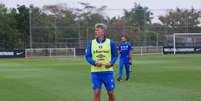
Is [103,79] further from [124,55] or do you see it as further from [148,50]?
[148,50]

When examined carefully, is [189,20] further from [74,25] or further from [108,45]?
[108,45]

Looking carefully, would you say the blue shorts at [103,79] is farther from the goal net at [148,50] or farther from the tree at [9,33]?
the tree at [9,33]

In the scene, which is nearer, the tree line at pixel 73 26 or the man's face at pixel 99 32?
the man's face at pixel 99 32

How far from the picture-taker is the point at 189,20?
6975cm

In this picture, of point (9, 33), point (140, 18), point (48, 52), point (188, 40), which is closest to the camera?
point (48, 52)

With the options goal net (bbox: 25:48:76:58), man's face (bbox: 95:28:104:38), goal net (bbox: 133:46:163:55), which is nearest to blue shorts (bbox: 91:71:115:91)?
man's face (bbox: 95:28:104:38)

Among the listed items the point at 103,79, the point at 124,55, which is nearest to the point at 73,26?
the point at 124,55

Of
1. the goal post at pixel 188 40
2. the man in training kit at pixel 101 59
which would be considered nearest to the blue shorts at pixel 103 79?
the man in training kit at pixel 101 59

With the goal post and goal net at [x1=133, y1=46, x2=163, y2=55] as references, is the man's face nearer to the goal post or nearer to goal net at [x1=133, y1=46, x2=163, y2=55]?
goal net at [x1=133, y1=46, x2=163, y2=55]

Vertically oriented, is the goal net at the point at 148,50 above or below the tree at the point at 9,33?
below

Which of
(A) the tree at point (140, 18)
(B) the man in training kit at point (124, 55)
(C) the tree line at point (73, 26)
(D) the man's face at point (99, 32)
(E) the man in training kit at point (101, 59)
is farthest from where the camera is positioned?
(A) the tree at point (140, 18)

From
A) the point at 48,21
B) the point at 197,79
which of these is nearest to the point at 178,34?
the point at 48,21

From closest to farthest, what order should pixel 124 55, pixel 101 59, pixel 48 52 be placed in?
pixel 101 59, pixel 124 55, pixel 48 52

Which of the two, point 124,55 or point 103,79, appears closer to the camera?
point 103,79
